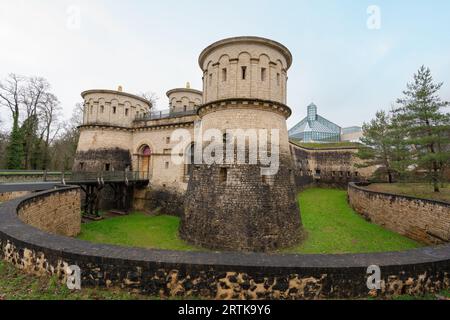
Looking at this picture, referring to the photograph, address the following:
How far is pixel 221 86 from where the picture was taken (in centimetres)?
956

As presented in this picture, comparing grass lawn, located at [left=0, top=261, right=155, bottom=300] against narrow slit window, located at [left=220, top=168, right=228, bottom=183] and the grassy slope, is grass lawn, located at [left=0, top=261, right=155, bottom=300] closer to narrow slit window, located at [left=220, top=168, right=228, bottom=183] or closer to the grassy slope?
narrow slit window, located at [left=220, top=168, right=228, bottom=183]

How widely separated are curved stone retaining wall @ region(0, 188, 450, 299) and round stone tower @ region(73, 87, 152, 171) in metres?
14.1

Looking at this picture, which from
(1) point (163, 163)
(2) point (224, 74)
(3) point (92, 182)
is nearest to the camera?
(2) point (224, 74)

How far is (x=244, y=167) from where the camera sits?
8.75 meters

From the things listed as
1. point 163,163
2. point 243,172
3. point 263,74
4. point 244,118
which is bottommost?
point 243,172

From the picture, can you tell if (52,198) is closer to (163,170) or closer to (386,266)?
(163,170)

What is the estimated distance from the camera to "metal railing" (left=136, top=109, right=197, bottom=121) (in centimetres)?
1475

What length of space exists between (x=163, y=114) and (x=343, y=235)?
13715 millimetres

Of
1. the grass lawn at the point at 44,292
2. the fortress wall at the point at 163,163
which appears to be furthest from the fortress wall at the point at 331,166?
the grass lawn at the point at 44,292

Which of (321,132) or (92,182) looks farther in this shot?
(321,132)

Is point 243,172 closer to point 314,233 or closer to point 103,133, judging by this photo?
point 314,233

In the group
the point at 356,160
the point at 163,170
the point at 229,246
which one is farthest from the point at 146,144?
the point at 356,160

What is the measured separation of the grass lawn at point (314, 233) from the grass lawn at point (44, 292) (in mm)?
6143

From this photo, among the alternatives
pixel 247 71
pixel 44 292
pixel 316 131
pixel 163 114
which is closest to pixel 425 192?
pixel 247 71
